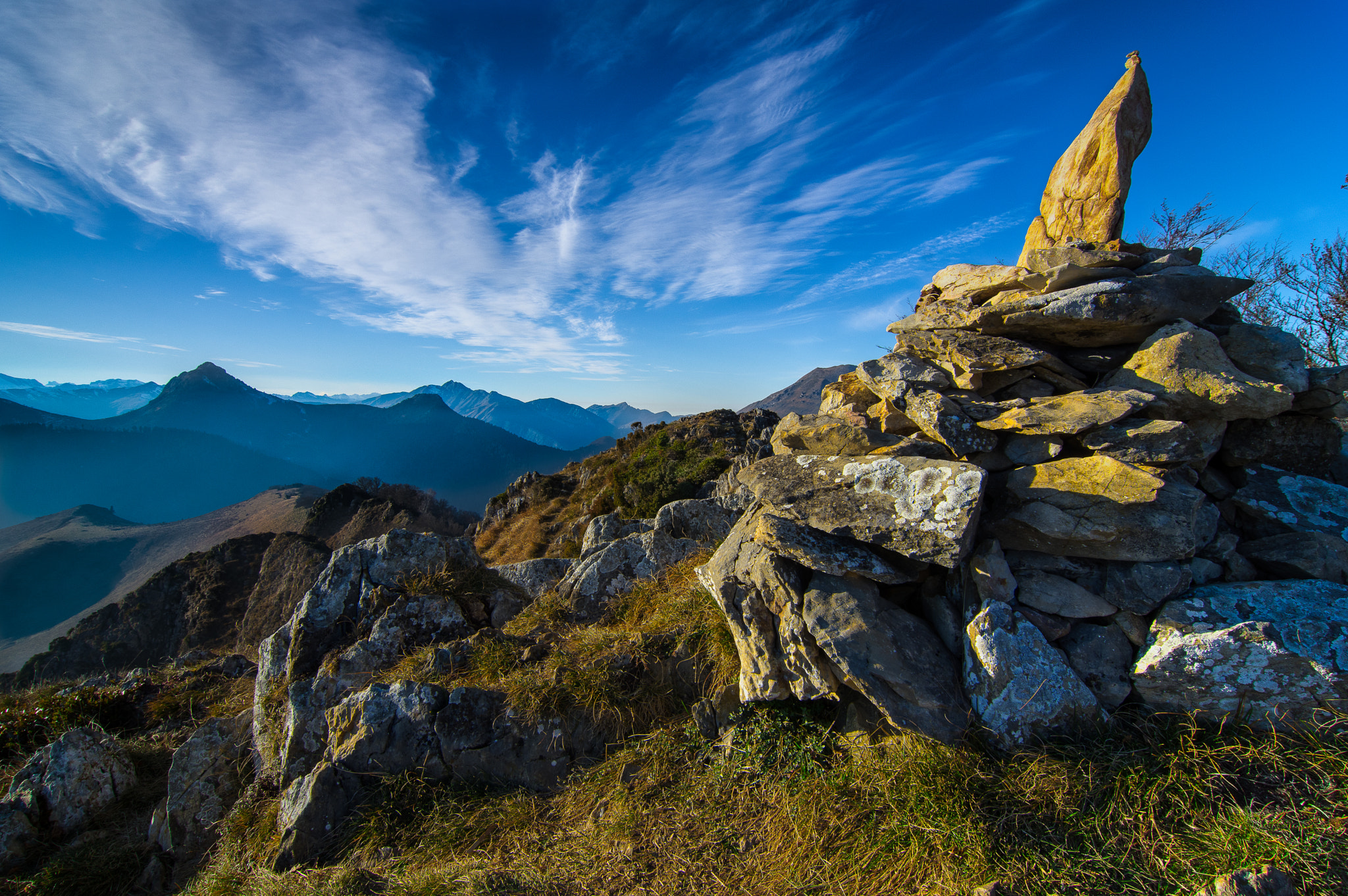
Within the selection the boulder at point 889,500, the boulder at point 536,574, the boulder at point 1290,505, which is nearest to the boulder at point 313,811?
the boulder at point 536,574

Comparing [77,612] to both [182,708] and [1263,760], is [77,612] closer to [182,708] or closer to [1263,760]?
[182,708]

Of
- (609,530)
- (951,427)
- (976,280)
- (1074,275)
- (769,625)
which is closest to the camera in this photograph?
(769,625)

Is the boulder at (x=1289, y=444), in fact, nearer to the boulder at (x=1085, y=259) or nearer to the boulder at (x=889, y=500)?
the boulder at (x=1085, y=259)

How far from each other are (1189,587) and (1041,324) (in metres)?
2.96

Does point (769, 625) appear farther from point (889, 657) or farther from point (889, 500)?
point (889, 500)

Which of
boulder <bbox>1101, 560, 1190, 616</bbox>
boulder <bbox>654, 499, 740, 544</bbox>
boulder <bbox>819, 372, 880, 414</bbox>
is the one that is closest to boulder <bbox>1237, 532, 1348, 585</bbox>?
boulder <bbox>1101, 560, 1190, 616</bbox>

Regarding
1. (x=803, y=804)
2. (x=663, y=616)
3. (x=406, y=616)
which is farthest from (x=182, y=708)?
(x=803, y=804)

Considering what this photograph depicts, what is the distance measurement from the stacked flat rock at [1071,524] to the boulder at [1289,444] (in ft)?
0.08

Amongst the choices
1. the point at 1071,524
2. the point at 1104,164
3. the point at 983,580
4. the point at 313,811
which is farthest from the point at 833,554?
Answer: the point at 1104,164

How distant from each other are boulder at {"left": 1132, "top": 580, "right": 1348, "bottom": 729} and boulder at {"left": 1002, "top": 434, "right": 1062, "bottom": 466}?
1.53 metres

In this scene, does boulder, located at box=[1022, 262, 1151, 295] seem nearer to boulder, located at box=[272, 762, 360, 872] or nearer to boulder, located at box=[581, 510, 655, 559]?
boulder, located at box=[581, 510, 655, 559]

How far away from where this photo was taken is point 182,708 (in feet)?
26.9

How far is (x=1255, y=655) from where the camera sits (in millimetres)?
3877

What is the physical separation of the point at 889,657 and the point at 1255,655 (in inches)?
103
